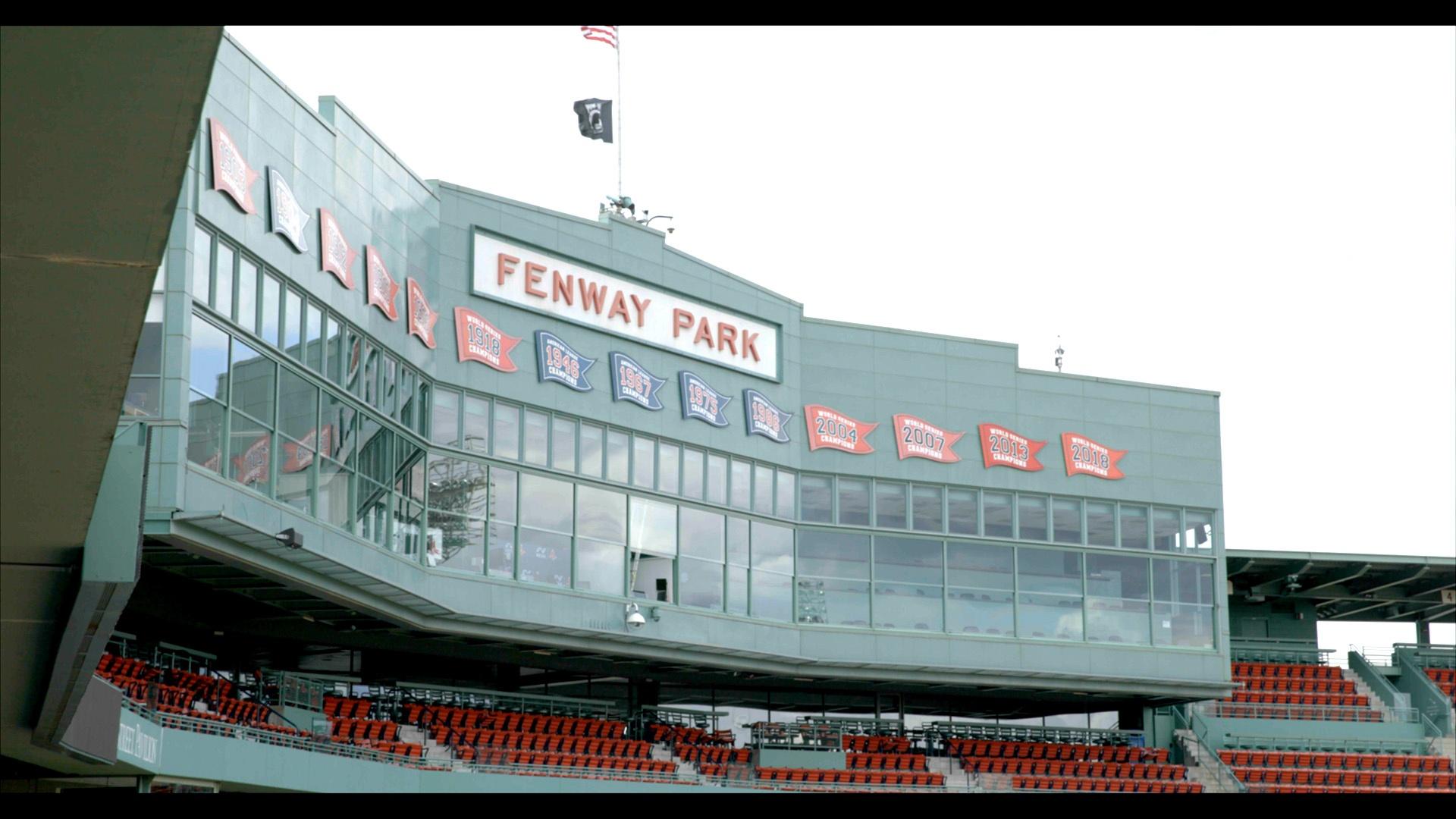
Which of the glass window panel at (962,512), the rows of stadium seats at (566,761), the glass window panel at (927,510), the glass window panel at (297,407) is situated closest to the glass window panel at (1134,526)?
the glass window panel at (962,512)

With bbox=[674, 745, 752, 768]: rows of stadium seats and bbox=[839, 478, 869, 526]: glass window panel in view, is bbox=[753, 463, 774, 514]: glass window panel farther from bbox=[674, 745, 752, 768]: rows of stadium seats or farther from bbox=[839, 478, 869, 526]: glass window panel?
bbox=[674, 745, 752, 768]: rows of stadium seats

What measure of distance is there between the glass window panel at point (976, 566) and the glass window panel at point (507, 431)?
10.2 meters

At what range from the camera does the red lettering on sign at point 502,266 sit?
92.4ft

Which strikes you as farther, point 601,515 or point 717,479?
point 717,479

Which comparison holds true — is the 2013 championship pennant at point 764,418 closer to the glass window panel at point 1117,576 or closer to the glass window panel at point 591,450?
the glass window panel at point 591,450

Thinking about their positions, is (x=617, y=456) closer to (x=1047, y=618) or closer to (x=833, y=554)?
(x=833, y=554)

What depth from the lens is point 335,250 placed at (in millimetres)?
23578

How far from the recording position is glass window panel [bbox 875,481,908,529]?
33.4m

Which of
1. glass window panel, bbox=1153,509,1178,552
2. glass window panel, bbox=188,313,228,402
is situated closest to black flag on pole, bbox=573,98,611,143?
glass window panel, bbox=188,313,228,402

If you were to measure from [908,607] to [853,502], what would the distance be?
2.43 m

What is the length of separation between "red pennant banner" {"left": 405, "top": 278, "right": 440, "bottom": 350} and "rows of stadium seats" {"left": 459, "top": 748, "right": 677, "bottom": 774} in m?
7.42

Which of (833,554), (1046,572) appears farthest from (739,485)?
(1046,572)

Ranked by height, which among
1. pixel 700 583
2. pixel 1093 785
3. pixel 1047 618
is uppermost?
pixel 700 583
